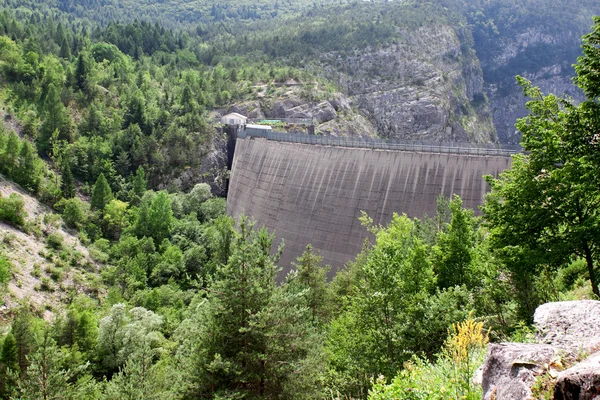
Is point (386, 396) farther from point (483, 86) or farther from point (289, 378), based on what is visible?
point (483, 86)

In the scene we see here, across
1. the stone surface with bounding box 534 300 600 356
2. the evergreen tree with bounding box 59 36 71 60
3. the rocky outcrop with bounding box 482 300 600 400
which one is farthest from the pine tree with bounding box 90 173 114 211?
the rocky outcrop with bounding box 482 300 600 400

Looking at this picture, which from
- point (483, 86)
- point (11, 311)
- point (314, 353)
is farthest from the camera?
point (483, 86)

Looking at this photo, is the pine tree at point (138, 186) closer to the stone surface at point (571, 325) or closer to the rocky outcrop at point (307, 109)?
the rocky outcrop at point (307, 109)

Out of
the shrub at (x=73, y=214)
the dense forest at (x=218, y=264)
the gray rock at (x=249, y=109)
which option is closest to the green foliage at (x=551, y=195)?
the dense forest at (x=218, y=264)

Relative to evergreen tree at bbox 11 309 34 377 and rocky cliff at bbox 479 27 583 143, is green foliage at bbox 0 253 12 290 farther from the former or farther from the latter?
rocky cliff at bbox 479 27 583 143

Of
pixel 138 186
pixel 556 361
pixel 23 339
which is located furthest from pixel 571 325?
pixel 138 186

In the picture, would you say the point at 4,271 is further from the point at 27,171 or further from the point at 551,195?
the point at 551,195

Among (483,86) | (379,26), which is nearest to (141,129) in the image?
(379,26)
